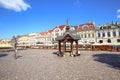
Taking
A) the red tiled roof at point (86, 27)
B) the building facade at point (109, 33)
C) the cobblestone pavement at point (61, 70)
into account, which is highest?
the red tiled roof at point (86, 27)

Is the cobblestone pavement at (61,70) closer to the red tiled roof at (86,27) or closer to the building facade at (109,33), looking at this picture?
the building facade at (109,33)

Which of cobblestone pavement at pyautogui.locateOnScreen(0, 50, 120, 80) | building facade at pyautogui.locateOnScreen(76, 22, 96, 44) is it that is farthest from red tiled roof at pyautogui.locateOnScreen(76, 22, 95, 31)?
cobblestone pavement at pyautogui.locateOnScreen(0, 50, 120, 80)

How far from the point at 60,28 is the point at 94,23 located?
17243mm

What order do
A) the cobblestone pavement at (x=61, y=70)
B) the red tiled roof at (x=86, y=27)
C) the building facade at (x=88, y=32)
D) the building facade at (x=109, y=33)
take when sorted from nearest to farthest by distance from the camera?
the cobblestone pavement at (x=61, y=70) < the building facade at (x=109, y=33) < the building facade at (x=88, y=32) < the red tiled roof at (x=86, y=27)

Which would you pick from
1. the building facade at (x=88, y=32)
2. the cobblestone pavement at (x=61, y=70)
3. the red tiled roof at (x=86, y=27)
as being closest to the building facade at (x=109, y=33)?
the building facade at (x=88, y=32)

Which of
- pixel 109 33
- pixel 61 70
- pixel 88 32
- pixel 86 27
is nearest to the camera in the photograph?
pixel 61 70

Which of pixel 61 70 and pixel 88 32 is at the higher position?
pixel 88 32

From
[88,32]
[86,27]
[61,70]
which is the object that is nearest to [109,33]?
[88,32]

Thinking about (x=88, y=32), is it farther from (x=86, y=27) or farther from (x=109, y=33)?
(x=109, y=33)

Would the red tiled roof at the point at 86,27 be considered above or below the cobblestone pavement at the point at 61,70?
above

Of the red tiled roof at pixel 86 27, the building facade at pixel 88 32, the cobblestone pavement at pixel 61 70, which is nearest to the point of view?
the cobblestone pavement at pixel 61 70

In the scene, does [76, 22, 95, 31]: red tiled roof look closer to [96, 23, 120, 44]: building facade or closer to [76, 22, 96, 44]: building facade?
[76, 22, 96, 44]: building facade

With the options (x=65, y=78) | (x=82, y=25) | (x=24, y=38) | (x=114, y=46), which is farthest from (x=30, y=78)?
(x=24, y=38)

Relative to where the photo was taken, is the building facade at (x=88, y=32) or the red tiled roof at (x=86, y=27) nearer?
the building facade at (x=88, y=32)
